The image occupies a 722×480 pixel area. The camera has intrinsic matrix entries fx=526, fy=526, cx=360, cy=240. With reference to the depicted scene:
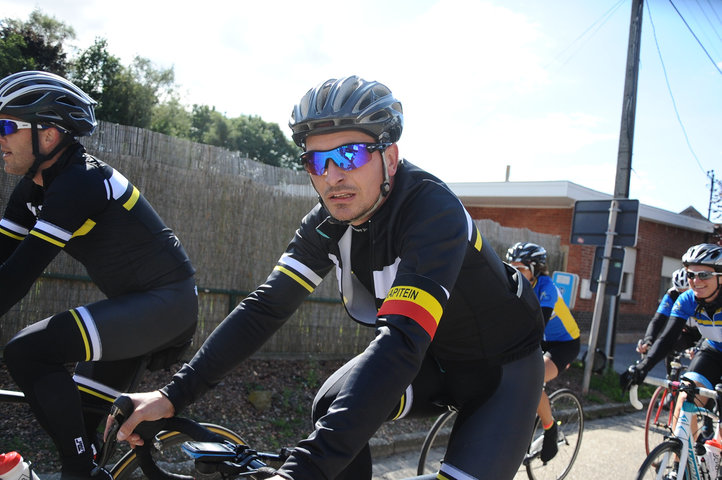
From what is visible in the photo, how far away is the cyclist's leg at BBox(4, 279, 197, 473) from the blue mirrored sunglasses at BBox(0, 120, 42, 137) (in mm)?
974

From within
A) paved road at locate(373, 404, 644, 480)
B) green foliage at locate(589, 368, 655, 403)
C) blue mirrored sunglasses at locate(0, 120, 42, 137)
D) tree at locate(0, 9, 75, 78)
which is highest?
tree at locate(0, 9, 75, 78)

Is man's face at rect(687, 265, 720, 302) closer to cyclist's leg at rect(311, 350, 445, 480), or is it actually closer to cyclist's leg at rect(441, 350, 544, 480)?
cyclist's leg at rect(441, 350, 544, 480)

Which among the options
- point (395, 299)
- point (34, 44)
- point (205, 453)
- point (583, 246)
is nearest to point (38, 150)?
point (205, 453)

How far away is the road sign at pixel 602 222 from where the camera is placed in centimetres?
902

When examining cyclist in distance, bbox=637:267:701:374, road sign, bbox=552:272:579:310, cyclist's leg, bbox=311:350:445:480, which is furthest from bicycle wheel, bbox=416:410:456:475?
road sign, bbox=552:272:579:310

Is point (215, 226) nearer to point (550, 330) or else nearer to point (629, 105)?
point (550, 330)

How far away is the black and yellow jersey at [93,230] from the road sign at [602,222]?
8.14m

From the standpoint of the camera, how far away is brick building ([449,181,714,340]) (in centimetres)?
1703

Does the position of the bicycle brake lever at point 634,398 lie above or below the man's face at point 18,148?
below

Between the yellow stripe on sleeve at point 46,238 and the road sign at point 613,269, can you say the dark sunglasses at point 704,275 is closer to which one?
the road sign at point 613,269

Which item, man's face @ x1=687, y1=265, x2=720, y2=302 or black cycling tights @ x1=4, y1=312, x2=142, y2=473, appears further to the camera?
man's face @ x1=687, y1=265, x2=720, y2=302

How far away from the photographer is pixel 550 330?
16.8ft

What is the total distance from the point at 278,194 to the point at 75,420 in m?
5.45

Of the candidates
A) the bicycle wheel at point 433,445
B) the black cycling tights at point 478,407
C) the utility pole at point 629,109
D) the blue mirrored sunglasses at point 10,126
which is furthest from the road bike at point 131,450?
the utility pole at point 629,109
